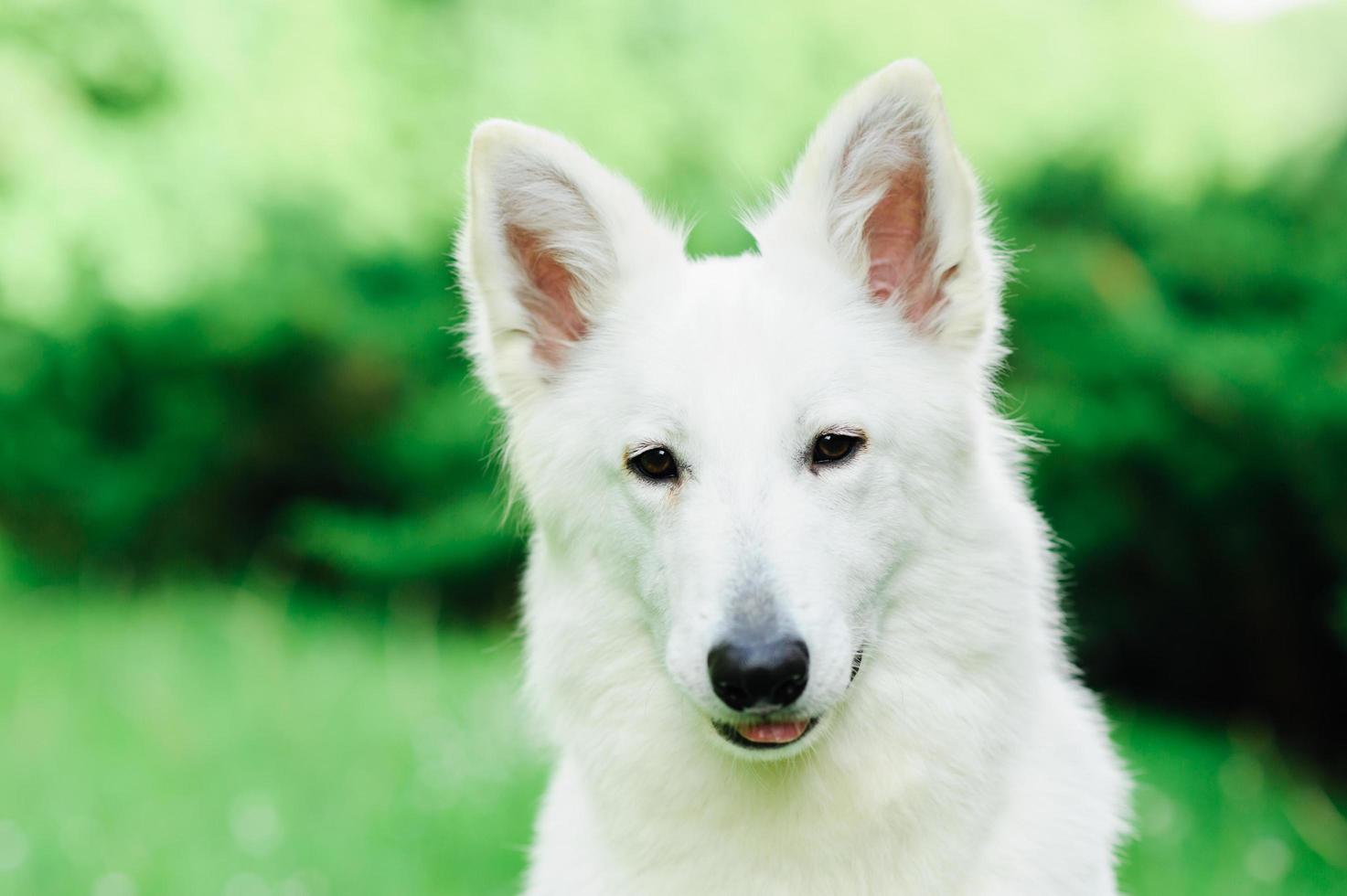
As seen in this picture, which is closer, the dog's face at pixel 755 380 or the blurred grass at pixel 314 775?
Answer: the dog's face at pixel 755 380

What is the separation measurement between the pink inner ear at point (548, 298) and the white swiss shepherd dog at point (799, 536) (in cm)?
2

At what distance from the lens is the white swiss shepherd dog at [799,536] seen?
252cm

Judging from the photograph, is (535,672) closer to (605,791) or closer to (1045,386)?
(605,791)

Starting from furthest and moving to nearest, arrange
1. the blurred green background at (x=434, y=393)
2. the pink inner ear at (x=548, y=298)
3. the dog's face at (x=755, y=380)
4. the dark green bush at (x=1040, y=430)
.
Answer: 1. the dark green bush at (x=1040, y=430)
2. the blurred green background at (x=434, y=393)
3. the pink inner ear at (x=548, y=298)
4. the dog's face at (x=755, y=380)

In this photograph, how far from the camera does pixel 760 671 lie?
7.48 ft

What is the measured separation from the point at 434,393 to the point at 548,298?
5776 mm

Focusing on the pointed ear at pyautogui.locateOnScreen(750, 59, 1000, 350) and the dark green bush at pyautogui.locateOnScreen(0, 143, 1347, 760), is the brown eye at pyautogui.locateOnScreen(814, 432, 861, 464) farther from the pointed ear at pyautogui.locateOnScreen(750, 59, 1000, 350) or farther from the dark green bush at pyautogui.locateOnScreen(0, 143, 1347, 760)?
the dark green bush at pyautogui.locateOnScreen(0, 143, 1347, 760)

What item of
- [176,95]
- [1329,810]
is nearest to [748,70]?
[176,95]

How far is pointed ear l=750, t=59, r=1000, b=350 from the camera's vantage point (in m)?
2.66

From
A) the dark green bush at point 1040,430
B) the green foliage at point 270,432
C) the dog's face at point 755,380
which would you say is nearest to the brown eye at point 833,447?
the dog's face at point 755,380

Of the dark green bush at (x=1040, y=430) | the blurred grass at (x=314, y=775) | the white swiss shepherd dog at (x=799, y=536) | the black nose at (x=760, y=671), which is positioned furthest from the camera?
the dark green bush at (x=1040, y=430)

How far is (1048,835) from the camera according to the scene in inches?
106

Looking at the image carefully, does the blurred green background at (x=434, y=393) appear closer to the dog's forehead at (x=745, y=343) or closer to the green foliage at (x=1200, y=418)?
the green foliage at (x=1200, y=418)

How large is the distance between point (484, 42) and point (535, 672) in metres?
7.71
